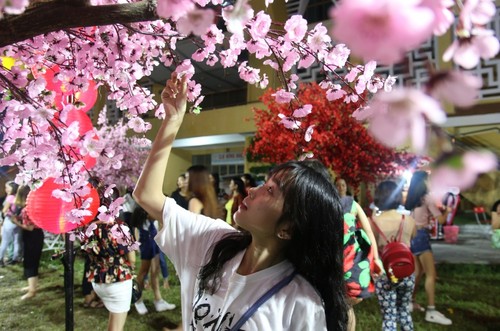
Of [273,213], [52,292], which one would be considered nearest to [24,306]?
[52,292]

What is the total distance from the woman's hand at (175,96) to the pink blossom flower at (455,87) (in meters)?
1.19

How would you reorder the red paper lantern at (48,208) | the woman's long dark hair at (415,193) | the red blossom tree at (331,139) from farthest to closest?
1. the red blossom tree at (331,139)
2. the woman's long dark hair at (415,193)
3. the red paper lantern at (48,208)

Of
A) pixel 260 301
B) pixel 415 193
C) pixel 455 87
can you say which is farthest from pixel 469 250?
pixel 455 87

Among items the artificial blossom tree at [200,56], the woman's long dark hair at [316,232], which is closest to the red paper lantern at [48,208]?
the artificial blossom tree at [200,56]

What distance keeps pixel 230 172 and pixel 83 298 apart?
11.5 m

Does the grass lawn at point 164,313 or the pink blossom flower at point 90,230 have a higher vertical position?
the pink blossom flower at point 90,230

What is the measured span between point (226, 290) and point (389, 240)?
2.54 meters

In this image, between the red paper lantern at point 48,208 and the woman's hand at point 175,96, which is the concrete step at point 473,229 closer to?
the red paper lantern at point 48,208

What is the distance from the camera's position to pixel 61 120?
5.22 ft

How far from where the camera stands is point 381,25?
442 mm

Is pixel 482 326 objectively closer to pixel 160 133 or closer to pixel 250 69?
pixel 250 69

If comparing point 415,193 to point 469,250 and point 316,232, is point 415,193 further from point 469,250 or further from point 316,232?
point 469,250

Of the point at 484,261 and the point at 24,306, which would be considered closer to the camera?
the point at 24,306

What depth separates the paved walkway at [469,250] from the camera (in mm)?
8375
